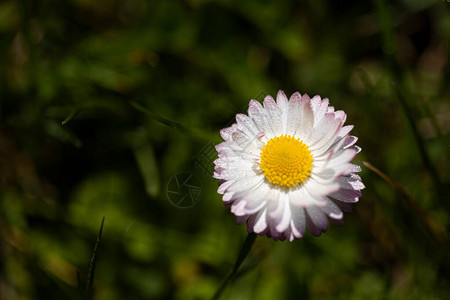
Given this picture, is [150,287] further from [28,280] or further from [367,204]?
[367,204]

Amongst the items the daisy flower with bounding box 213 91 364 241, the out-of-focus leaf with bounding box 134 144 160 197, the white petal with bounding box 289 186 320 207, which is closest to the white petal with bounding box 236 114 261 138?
the daisy flower with bounding box 213 91 364 241

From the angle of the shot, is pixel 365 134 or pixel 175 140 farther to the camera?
pixel 365 134

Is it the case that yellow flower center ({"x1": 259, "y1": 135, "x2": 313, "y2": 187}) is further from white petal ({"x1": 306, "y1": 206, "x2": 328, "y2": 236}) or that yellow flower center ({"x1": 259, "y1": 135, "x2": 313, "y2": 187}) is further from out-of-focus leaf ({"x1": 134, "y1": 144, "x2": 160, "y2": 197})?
out-of-focus leaf ({"x1": 134, "y1": 144, "x2": 160, "y2": 197})

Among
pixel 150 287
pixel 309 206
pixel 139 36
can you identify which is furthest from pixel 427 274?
pixel 139 36

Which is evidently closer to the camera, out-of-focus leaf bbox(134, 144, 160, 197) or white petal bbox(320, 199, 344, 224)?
white petal bbox(320, 199, 344, 224)

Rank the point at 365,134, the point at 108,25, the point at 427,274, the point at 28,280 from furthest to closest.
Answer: the point at 108,25, the point at 365,134, the point at 28,280, the point at 427,274

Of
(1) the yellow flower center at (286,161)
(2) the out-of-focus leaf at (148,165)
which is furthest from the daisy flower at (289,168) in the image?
(2) the out-of-focus leaf at (148,165)
